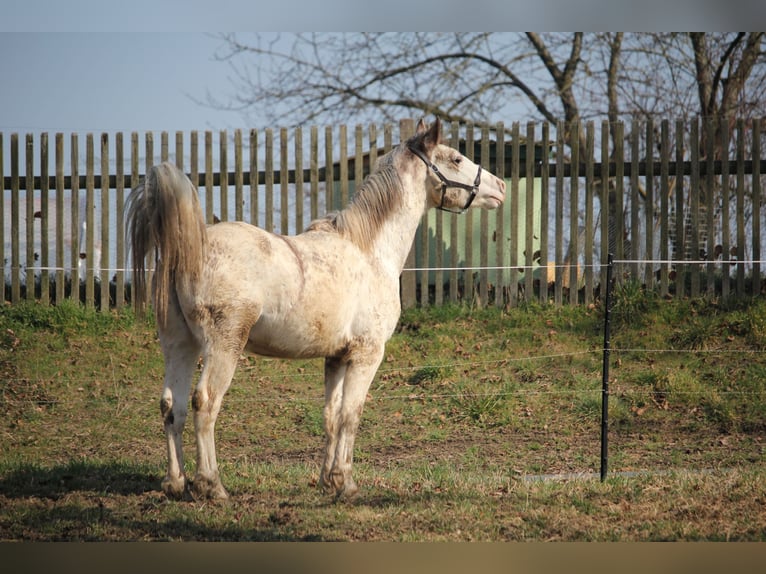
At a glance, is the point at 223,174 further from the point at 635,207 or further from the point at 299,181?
the point at 635,207

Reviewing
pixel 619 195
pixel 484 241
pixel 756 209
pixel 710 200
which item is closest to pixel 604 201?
pixel 619 195

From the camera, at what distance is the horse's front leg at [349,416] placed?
423 cm

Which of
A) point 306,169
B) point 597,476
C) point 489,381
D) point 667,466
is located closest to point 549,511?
point 597,476

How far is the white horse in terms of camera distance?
384 centimetres

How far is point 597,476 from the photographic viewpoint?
4961 millimetres

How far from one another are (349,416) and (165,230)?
53.3 inches

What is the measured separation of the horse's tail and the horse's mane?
788 millimetres

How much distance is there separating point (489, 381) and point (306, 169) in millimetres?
2971

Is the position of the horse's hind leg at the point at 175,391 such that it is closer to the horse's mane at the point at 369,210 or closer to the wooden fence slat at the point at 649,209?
the horse's mane at the point at 369,210

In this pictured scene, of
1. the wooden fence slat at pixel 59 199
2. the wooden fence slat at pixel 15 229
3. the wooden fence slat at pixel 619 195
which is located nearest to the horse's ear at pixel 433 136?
the wooden fence slat at pixel 619 195

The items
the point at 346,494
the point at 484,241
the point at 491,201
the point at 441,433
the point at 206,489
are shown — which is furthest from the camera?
the point at 484,241

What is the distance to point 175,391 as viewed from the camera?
4043 millimetres

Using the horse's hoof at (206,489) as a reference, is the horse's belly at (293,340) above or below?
above

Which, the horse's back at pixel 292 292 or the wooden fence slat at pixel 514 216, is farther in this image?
the wooden fence slat at pixel 514 216
